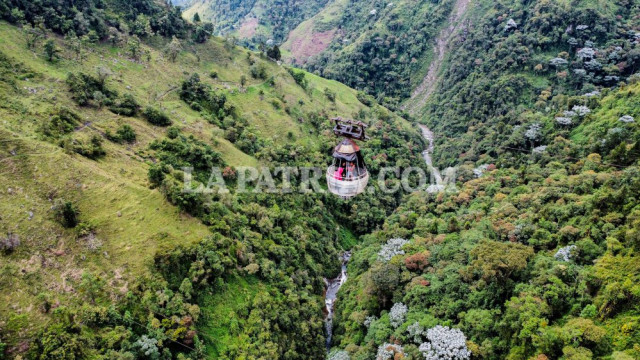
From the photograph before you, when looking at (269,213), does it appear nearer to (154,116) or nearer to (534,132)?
(154,116)

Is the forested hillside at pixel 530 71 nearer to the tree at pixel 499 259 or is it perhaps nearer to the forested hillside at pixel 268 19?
the tree at pixel 499 259

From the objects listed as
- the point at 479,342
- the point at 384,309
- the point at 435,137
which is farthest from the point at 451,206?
the point at 435,137

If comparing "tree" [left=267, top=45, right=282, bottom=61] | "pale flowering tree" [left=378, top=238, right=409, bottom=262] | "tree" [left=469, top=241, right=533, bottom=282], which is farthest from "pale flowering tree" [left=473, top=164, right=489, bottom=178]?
"tree" [left=267, top=45, right=282, bottom=61]

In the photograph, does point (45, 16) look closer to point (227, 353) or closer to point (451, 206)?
point (227, 353)

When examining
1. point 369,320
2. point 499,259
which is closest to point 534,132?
point 499,259

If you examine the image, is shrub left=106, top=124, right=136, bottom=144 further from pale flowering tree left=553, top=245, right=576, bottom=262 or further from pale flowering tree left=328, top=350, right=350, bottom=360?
pale flowering tree left=553, top=245, right=576, bottom=262

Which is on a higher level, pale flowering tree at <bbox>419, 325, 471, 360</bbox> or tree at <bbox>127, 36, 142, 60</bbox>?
tree at <bbox>127, 36, 142, 60</bbox>
